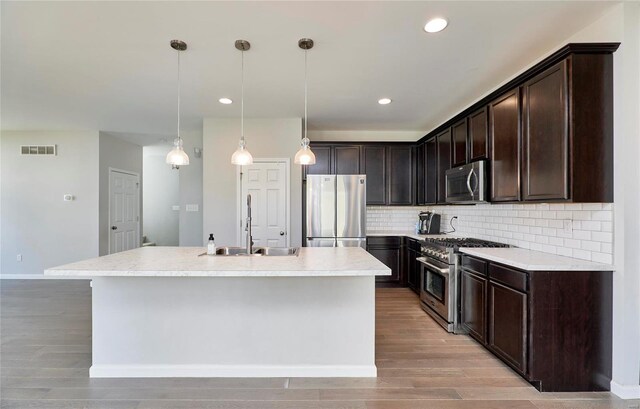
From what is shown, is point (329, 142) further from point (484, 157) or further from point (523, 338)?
point (523, 338)

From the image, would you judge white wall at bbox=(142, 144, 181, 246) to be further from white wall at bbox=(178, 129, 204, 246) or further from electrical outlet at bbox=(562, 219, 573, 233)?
electrical outlet at bbox=(562, 219, 573, 233)

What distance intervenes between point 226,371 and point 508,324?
2198 millimetres

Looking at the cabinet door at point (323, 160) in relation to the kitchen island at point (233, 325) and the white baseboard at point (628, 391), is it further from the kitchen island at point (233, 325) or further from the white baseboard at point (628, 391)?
the white baseboard at point (628, 391)

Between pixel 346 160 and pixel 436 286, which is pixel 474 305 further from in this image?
pixel 346 160

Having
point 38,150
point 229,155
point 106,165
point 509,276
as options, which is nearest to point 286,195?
point 229,155

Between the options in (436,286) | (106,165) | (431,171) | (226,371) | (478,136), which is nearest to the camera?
(226,371)

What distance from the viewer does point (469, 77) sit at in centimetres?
318

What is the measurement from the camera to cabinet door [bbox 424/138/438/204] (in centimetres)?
433

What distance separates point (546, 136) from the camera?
228 centimetres

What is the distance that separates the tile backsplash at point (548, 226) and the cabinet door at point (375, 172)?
112 centimetres

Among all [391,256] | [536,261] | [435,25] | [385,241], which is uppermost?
[435,25]

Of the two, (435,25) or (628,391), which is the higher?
(435,25)

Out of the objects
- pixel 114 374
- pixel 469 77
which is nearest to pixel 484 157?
pixel 469 77

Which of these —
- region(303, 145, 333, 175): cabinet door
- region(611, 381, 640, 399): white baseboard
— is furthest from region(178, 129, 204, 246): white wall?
region(611, 381, 640, 399): white baseboard
